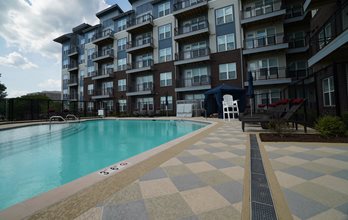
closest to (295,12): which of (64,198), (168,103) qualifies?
(168,103)

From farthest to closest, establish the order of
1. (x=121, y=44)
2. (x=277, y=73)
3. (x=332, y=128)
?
(x=121, y=44), (x=277, y=73), (x=332, y=128)

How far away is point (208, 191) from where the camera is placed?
79.2 inches

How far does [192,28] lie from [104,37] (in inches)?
567

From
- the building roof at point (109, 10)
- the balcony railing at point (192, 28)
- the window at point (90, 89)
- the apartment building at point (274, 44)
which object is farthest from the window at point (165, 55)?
the window at point (90, 89)

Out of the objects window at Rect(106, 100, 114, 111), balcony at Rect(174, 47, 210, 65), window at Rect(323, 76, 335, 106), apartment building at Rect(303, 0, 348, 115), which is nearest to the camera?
apartment building at Rect(303, 0, 348, 115)

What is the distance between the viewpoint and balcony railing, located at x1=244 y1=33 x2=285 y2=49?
15367 mm

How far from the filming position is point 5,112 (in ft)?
52.3

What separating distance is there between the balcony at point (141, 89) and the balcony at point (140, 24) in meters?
7.53

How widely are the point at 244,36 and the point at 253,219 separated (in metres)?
19.1

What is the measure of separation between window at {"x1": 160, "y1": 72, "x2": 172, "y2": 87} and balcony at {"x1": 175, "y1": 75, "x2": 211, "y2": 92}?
1442 mm

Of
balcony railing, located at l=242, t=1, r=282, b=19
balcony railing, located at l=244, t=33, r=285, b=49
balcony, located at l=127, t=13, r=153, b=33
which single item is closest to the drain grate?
balcony railing, located at l=244, t=33, r=285, b=49

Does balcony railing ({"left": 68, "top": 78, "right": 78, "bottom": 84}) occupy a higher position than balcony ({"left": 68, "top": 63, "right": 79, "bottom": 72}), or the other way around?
balcony ({"left": 68, "top": 63, "right": 79, "bottom": 72})

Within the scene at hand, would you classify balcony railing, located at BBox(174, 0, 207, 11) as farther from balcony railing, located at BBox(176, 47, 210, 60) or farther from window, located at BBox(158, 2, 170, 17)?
balcony railing, located at BBox(176, 47, 210, 60)

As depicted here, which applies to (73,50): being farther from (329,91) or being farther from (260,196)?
(260,196)
